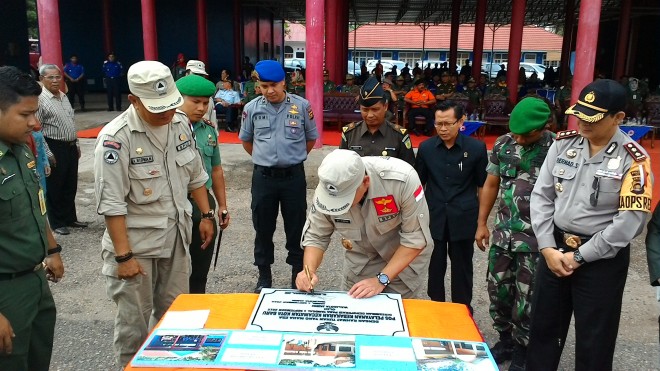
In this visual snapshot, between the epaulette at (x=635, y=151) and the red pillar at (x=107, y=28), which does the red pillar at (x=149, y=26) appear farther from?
the epaulette at (x=635, y=151)

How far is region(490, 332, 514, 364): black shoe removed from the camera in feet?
10.4

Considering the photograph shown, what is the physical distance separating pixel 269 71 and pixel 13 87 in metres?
1.96

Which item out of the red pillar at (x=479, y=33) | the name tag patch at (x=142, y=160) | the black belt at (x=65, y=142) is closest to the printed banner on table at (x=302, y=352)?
the name tag patch at (x=142, y=160)

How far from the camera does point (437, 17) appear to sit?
29.7 metres

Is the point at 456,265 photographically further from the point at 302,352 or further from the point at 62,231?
the point at 62,231

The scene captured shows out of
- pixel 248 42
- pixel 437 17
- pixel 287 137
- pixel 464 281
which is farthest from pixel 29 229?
pixel 437 17

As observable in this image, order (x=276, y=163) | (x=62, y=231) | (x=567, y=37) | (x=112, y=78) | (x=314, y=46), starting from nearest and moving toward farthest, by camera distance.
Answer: (x=276, y=163) < (x=62, y=231) < (x=314, y=46) < (x=112, y=78) < (x=567, y=37)

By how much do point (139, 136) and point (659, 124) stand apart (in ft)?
33.8

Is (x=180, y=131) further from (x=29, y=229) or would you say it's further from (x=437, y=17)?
(x=437, y=17)

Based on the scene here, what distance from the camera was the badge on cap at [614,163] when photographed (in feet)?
7.43

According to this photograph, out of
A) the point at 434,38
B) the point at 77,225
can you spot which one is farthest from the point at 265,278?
the point at 434,38

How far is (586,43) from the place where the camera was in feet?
27.2

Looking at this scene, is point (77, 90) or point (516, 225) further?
point (77, 90)

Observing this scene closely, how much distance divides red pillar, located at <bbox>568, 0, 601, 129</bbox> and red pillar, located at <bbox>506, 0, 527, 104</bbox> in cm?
304
